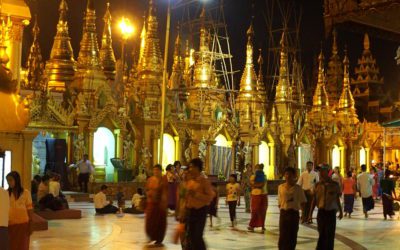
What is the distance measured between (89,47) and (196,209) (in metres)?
24.5

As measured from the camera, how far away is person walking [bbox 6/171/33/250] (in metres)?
8.42

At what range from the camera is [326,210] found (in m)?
11.1

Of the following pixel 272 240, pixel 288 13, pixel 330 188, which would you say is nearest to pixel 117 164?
pixel 272 240

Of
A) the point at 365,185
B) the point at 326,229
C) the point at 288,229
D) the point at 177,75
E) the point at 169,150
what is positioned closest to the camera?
the point at 288,229

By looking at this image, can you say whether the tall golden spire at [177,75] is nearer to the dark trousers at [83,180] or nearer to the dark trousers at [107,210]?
the dark trousers at [83,180]

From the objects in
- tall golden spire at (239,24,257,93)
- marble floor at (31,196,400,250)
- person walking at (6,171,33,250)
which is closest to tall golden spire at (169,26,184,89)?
tall golden spire at (239,24,257,93)

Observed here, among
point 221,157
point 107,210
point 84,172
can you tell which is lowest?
point 107,210

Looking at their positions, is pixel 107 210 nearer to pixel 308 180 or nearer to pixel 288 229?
pixel 308 180

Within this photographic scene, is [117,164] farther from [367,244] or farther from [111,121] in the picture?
[367,244]

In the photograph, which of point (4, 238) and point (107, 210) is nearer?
point (4, 238)

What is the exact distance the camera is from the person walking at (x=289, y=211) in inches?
420

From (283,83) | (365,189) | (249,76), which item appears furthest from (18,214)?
(283,83)

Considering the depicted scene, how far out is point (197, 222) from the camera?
977 cm

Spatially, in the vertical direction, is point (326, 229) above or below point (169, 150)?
below
